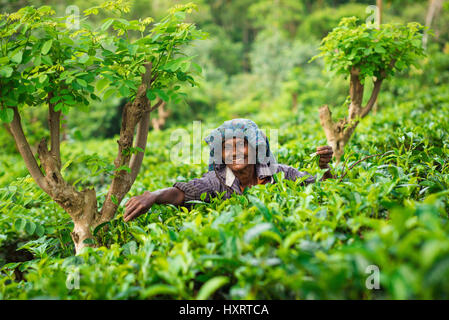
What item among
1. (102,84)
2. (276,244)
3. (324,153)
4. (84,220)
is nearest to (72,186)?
(84,220)

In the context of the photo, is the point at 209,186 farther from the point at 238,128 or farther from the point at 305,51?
the point at 305,51

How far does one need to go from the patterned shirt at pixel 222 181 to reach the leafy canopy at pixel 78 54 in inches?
25.4

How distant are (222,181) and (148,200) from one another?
0.58 m

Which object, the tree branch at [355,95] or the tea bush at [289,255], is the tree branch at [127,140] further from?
the tree branch at [355,95]

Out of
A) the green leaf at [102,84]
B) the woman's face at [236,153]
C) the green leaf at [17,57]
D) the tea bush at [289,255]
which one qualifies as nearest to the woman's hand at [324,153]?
the tea bush at [289,255]

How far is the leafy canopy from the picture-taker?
1582 millimetres

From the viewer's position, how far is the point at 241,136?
7.13 feet

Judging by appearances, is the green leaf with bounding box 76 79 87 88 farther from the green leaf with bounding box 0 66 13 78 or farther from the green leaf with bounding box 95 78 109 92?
the green leaf with bounding box 0 66 13 78

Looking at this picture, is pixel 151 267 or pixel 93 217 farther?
pixel 93 217

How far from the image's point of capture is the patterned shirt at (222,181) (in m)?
2.14

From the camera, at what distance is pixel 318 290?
2.85ft

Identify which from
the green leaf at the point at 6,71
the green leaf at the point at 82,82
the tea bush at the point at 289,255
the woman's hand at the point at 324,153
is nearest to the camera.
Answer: the tea bush at the point at 289,255
